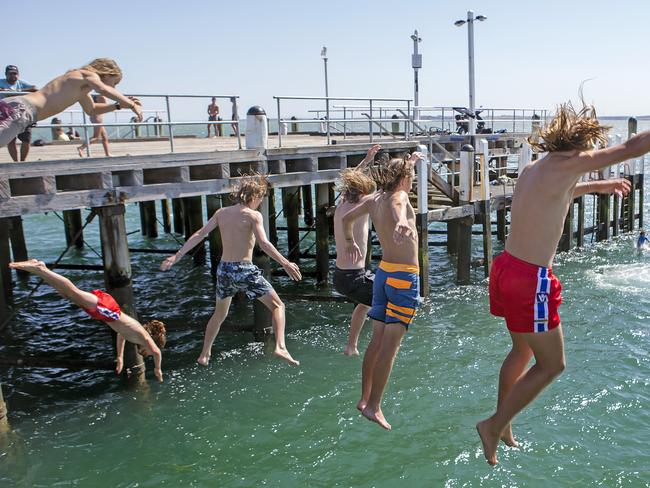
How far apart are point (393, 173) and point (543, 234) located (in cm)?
165

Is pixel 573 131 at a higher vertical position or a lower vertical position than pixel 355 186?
higher

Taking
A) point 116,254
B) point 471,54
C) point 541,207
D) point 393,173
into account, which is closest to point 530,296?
point 541,207

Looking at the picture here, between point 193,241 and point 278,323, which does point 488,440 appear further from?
point 193,241

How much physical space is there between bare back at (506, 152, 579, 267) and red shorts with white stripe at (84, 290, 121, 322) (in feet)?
19.6

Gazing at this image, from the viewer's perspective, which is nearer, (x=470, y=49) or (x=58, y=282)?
(x=58, y=282)

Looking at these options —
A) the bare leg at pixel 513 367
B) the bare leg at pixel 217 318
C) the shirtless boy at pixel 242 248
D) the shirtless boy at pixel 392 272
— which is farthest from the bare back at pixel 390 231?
the bare leg at pixel 217 318

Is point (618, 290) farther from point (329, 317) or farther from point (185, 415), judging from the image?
point (185, 415)

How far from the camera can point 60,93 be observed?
8.62 m

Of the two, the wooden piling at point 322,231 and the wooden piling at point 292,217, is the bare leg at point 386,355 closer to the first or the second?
the wooden piling at point 322,231

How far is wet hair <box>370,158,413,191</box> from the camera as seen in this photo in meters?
5.85

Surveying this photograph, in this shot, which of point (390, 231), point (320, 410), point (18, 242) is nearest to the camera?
point (390, 231)

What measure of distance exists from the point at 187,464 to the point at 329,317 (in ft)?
21.7

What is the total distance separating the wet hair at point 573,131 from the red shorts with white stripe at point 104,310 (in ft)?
20.8

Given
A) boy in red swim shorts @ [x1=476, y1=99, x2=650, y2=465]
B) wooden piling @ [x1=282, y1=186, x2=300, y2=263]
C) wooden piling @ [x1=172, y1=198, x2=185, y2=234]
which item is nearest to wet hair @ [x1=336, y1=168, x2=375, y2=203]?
boy in red swim shorts @ [x1=476, y1=99, x2=650, y2=465]
